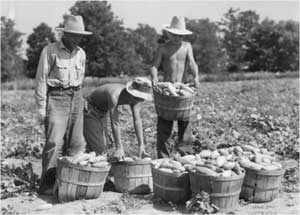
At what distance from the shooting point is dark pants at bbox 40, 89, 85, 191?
5.30m

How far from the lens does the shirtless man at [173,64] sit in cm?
638

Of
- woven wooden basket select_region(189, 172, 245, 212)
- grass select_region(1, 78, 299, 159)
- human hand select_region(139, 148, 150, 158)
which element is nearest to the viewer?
woven wooden basket select_region(189, 172, 245, 212)

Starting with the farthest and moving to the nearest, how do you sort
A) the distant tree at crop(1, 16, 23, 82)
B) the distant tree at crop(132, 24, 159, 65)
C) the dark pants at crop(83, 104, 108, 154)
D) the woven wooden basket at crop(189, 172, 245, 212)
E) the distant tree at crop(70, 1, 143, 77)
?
the distant tree at crop(132, 24, 159, 65), the distant tree at crop(70, 1, 143, 77), the distant tree at crop(1, 16, 23, 82), the dark pants at crop(83, 104, 108, 154), the woven wooden basket at crop(189, 172, 245, 212)

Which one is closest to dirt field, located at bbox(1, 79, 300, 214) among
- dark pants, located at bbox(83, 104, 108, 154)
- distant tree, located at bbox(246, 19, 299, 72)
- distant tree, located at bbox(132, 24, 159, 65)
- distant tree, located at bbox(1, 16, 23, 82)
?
dark pants, located at bbox(83, 104, 108, 154)

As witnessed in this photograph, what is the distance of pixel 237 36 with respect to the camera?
60.3m

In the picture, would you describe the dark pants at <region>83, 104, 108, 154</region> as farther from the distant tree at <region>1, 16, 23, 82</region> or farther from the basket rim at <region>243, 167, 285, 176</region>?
the distant tree at <region>1, 16, 23, 82</region>

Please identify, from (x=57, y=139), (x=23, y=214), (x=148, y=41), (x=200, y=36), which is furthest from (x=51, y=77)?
(x=148, y=41)

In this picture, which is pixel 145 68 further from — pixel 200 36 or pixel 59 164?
pixel 59 164

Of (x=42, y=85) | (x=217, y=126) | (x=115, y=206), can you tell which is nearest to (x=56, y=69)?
(x=42, y=85)

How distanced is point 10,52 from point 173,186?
43.8 metres

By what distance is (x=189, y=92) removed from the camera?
6023 millimetres

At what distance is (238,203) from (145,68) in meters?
49.6

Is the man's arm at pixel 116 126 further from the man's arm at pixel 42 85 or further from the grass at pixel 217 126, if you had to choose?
the man's arm at pixel 42 85

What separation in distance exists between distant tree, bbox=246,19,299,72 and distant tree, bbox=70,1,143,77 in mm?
17239
